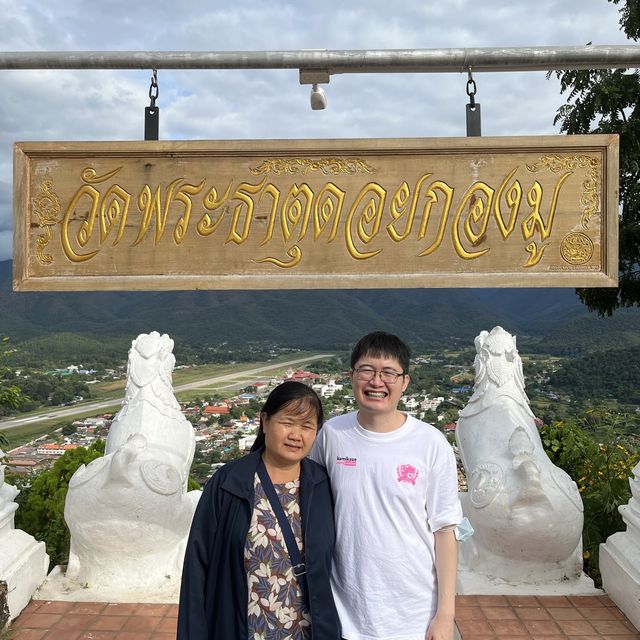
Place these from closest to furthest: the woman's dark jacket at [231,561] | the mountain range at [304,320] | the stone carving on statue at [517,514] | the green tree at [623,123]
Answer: the woman's dark jacket at [231,561]
the stone carving on statue at [517,514]
the green tree at [623,123]
the mountain range at [304,320]

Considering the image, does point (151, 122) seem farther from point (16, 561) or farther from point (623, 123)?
point (623, 123)

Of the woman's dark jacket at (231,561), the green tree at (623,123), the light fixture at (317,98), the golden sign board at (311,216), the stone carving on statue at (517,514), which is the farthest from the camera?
the green tree at (623,123)

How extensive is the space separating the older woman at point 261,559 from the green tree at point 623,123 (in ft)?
21.6

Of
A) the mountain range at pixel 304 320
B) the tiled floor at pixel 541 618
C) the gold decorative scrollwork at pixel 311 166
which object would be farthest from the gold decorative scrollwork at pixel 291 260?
the mountain range at pixel 304 320

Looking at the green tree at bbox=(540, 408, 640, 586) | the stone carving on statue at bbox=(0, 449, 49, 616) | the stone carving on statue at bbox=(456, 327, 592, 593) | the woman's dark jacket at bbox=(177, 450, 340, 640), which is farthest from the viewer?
the green tree at bbox=(540, 408, 640, 586)

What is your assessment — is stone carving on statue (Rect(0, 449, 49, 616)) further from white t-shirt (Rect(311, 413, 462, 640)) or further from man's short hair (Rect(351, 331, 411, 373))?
man's short hair (Rect(351, 331, 411, 373))

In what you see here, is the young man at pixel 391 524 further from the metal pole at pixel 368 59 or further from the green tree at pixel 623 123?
the green tree at pixel 623 123

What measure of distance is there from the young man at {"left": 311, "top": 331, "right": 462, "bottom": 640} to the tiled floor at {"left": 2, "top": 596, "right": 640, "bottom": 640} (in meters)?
A: 1.42

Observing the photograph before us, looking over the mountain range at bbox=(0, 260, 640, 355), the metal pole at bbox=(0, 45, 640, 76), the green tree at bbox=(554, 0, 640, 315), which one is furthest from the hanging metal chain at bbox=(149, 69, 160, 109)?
the mountain range at bbox=(0, 260, 640, 355)

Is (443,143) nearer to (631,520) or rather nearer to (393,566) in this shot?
(393,566)

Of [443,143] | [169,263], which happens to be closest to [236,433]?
[169,263]

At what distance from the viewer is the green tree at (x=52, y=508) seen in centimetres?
454

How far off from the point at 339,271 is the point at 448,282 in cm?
50

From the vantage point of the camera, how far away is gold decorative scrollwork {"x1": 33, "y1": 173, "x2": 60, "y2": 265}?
2.58m
